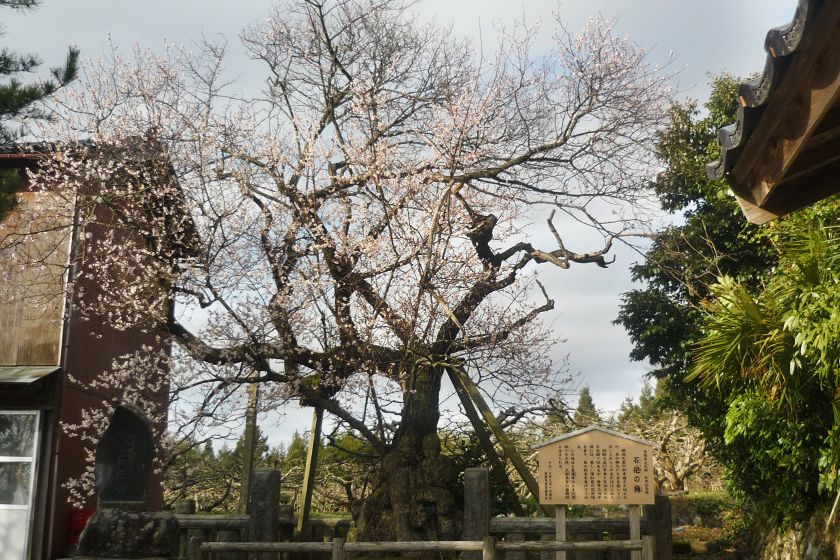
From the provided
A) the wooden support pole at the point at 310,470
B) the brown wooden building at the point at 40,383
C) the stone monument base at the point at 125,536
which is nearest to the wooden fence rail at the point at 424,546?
the stone monument base at the point at 125,536

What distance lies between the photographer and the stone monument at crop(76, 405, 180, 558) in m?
6.30

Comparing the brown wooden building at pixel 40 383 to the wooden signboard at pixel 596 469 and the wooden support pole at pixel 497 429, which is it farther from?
the wooden signboard at pixel 596 469

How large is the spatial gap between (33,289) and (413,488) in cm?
634

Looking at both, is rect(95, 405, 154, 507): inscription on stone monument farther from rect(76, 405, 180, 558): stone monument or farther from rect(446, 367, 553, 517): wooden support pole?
rect(446, 367, 553, 517): wooden support pole

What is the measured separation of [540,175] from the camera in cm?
1064

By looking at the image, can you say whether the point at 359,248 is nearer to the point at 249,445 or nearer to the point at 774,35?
the point at 249,445

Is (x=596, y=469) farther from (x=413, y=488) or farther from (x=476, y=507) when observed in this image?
(x=413, y=488)

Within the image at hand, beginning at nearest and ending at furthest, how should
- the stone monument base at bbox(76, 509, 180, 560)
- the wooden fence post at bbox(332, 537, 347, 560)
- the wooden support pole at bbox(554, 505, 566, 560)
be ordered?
1. the stone monument base at bbox(76, 509, 180, 560)
2. the wooden fence post at bbox(332, 537, 347, 560)
3. the wooden support pole at bbox(554, 505, 566, 560)

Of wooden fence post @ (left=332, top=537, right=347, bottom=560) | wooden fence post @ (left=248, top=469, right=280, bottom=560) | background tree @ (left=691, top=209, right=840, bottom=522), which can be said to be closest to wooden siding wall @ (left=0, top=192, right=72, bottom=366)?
wooden fence post @ (left=248, top=469, right=280, bottom=560)

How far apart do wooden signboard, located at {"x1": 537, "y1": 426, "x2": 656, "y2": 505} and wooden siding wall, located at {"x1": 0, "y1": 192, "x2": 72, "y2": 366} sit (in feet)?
24.2

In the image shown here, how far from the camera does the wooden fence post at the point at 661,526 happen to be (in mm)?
8547

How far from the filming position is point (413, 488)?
958 cm

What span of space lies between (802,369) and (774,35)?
5.87 meters

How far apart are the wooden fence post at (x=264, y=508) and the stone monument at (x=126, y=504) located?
5.66 feet
